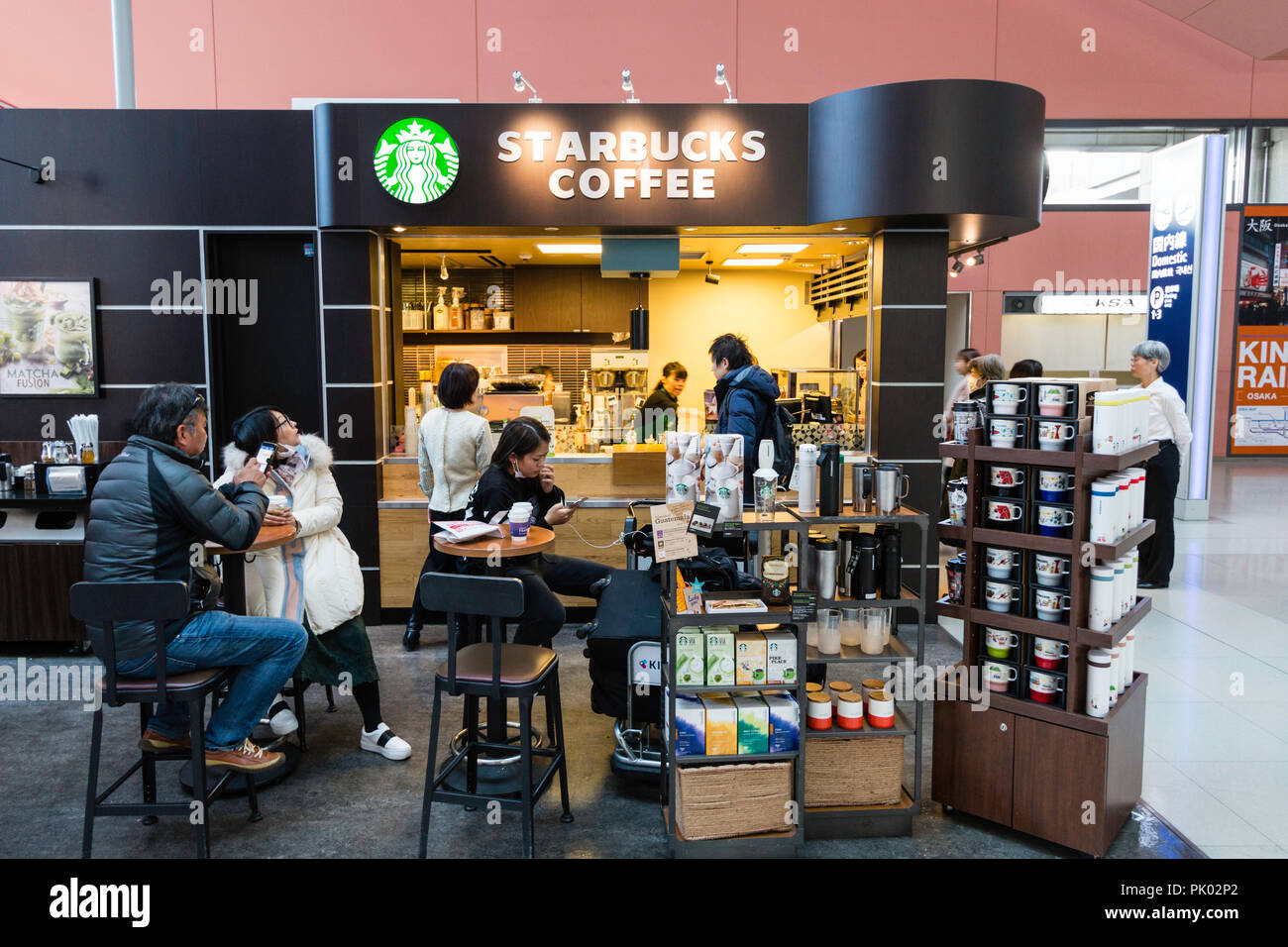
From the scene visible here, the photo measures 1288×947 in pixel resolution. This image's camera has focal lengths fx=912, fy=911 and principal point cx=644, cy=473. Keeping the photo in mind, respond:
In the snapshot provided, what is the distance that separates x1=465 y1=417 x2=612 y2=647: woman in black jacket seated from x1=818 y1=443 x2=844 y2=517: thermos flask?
1.42 meters

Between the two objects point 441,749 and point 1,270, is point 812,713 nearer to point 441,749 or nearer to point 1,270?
point 441,749

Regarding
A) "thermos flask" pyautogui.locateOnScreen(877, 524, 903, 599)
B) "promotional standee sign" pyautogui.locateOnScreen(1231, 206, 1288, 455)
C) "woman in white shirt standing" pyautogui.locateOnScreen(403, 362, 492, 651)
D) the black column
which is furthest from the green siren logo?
"promotional standee sign" pyautogui.locateOnScreen(1231, 206, 1288, 455)

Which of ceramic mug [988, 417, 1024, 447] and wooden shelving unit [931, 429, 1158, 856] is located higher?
ceramic mug [988, 417, 1024, 447]

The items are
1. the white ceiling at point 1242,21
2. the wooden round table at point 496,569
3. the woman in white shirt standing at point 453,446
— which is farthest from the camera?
the white ceiling at point 1242,21

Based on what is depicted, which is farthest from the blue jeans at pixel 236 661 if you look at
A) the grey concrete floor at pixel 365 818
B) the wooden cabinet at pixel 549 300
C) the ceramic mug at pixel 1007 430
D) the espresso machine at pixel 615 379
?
the wooden cabinet at pixel 549 300

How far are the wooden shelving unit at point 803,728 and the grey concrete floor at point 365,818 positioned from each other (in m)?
0.08

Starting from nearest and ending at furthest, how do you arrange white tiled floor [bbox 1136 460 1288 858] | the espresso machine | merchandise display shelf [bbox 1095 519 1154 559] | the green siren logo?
merchandise display shelf [bbox 1095 519 1154 559]
white tiled floor [bbox 1136 460 1288 858]
the green siren logo
the espresso machine

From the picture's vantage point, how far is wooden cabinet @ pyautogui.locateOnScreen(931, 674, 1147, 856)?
3.04m

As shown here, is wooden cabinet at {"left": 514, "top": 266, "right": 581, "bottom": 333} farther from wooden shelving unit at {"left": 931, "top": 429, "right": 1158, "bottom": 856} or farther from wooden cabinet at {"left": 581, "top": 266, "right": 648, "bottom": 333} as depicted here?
wooden shelving unit at {"left": 931, "top": 429, "right": 1158, "bottom": 856}

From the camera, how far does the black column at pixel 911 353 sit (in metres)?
5.77

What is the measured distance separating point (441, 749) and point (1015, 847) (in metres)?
2.37

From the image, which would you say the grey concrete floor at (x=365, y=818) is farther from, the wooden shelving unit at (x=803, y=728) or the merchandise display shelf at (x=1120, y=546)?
the merchandise display shelf at (x=1120, y=546)
